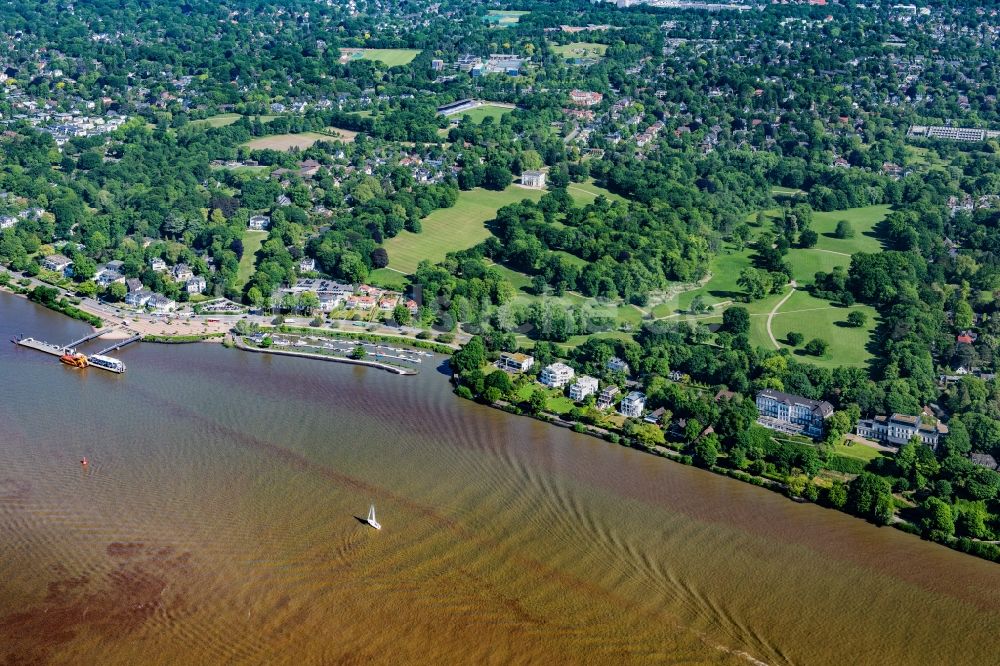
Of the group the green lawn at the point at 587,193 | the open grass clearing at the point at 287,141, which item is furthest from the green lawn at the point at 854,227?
the open grass clearing at the point at 287,141

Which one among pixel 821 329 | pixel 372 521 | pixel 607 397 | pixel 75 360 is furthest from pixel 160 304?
pixel 821 329

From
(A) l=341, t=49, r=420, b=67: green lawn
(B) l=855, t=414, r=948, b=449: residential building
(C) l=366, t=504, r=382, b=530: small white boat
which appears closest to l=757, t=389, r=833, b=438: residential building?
(B) l=855, t=414, r=948, b=449: residential building

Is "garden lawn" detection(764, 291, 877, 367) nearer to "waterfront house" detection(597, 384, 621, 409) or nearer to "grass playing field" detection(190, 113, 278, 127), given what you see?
"waterfront house" detection(597, 384, 621, 409)

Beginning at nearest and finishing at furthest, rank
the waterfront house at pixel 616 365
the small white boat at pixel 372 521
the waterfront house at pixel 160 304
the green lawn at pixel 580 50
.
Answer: the small white boat at pixel 372 521 → the waterfront house at pixel 616 365 → the waterfront house at pixel 160 304 → the green lawn at pixel 580 50

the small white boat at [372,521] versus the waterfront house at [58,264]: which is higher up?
the waterfront house at [58,264]

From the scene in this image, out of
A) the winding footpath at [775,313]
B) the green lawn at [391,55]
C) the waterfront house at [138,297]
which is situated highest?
the green lawn at [391,55]

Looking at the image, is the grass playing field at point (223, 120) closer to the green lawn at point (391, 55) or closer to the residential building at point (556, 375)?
the green lawn at point (391, 55)
